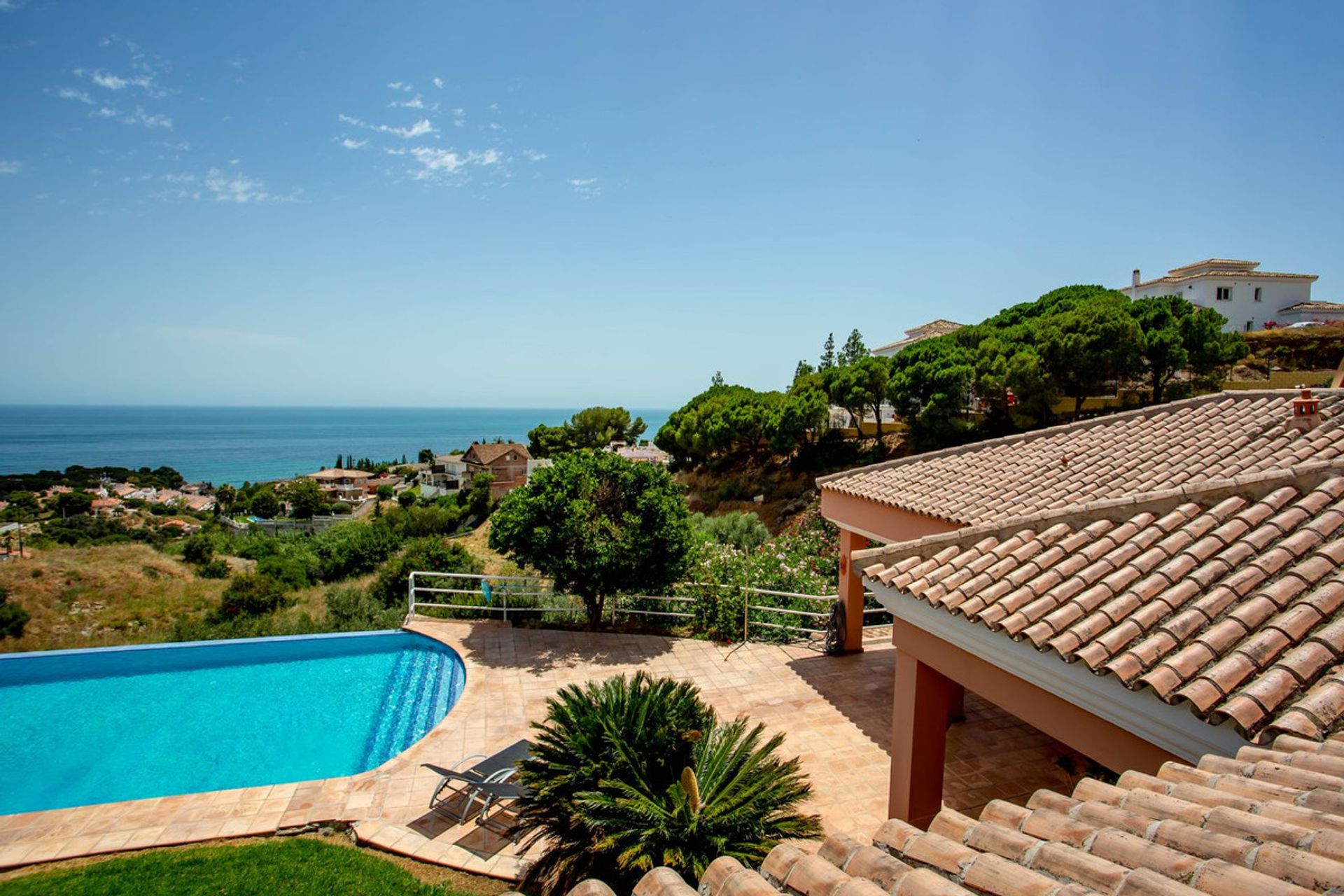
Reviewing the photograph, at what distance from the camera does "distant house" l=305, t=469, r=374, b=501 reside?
2827 inches

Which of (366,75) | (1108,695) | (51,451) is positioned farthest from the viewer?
(51,451)

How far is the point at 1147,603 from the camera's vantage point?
3.39 m

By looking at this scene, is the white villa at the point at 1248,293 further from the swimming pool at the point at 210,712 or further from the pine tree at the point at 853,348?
the swimming pool at the point at 210,712

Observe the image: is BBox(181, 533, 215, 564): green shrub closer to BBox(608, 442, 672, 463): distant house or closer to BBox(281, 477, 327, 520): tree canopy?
BBox(608, 442, 672, 463): distant house

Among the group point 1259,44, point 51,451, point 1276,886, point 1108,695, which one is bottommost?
point 51,451

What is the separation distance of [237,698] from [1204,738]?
500 inches

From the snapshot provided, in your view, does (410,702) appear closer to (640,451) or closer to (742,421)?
(742,421)

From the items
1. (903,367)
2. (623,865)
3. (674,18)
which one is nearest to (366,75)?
(674,18)

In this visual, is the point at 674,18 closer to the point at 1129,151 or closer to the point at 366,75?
the point at 366,75

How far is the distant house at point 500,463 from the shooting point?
50719 millimetres

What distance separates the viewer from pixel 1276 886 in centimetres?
148

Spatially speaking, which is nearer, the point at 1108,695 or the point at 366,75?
the point at 1108,695

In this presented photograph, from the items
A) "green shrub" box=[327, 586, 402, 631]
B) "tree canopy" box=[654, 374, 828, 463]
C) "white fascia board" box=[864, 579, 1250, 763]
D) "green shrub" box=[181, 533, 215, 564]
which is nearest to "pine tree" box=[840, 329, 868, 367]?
"tree canopy" box=[654, 374, 828, 463]

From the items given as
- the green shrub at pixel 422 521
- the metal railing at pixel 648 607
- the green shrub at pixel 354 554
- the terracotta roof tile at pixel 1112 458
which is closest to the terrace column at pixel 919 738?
the terracotta roof tile at pixel 1112 458
